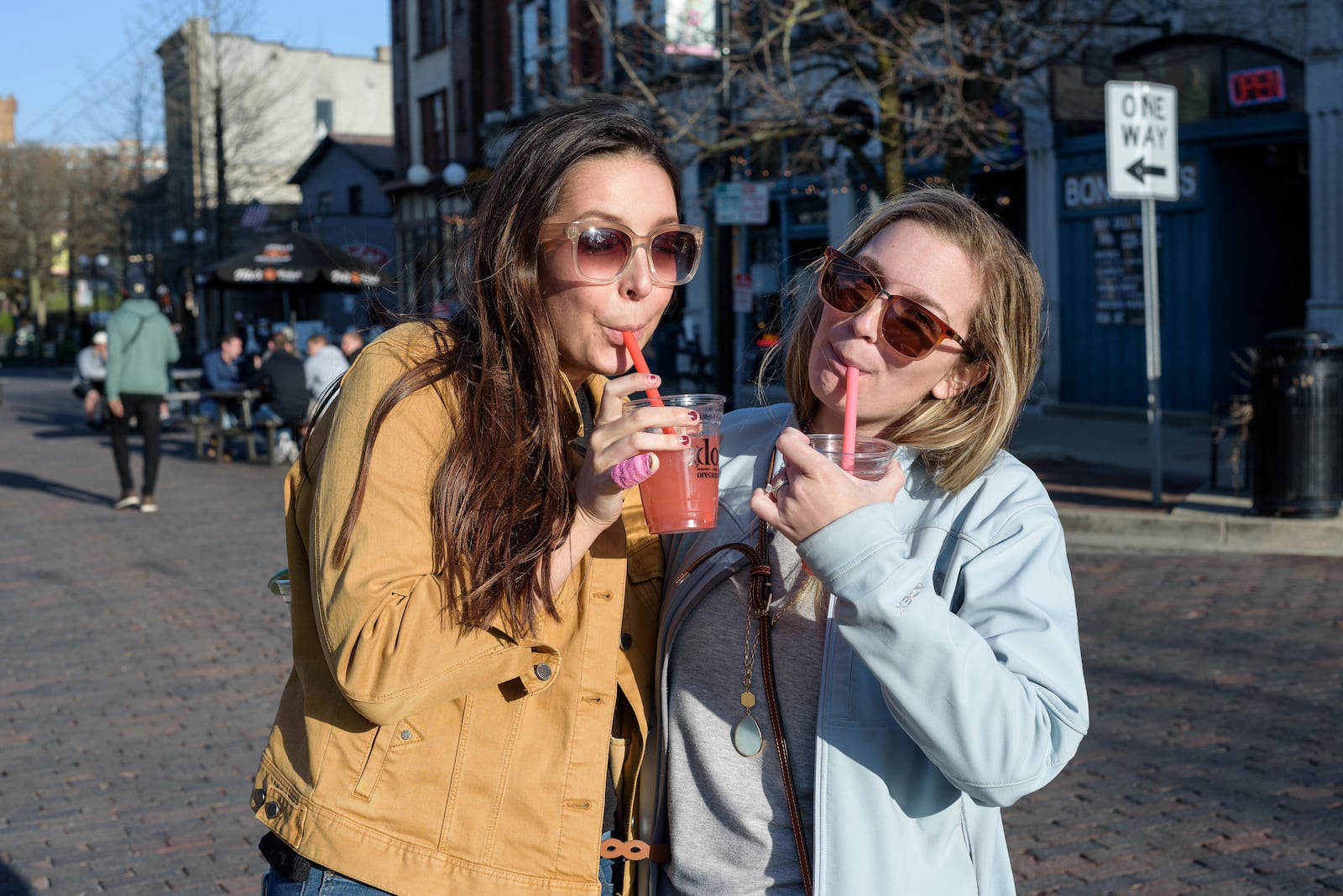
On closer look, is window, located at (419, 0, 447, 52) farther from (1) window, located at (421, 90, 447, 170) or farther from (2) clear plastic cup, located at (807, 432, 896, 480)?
(2) clear plastic cup, located at (807, 432, 896, 480)

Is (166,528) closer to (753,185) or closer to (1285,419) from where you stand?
(753,185)

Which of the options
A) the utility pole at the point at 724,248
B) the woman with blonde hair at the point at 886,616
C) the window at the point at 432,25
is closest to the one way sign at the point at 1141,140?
the utility pole at the point at 724,248

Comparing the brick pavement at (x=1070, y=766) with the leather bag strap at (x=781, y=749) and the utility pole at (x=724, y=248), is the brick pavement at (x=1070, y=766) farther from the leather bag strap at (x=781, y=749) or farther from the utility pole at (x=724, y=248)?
the utility pole at (x=724, y=248)

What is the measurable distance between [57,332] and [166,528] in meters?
51.9

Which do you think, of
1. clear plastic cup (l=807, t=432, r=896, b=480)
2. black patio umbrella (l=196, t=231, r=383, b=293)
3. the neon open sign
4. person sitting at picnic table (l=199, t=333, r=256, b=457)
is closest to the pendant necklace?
clear plastic cup (l=807, t=432, r=896, b=480)

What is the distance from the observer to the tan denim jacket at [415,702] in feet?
5.67

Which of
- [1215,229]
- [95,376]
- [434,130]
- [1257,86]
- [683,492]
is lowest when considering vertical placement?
[683,492]

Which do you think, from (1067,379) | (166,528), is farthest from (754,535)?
(1067,379)

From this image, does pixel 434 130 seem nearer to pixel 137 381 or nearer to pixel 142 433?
pixel 137 381

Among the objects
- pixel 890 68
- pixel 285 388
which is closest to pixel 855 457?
pixel 890 68

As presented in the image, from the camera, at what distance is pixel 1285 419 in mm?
9508

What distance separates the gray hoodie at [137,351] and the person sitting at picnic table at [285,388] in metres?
2.56

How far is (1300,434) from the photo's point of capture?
950 centimetres

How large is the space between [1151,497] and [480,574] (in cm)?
985
